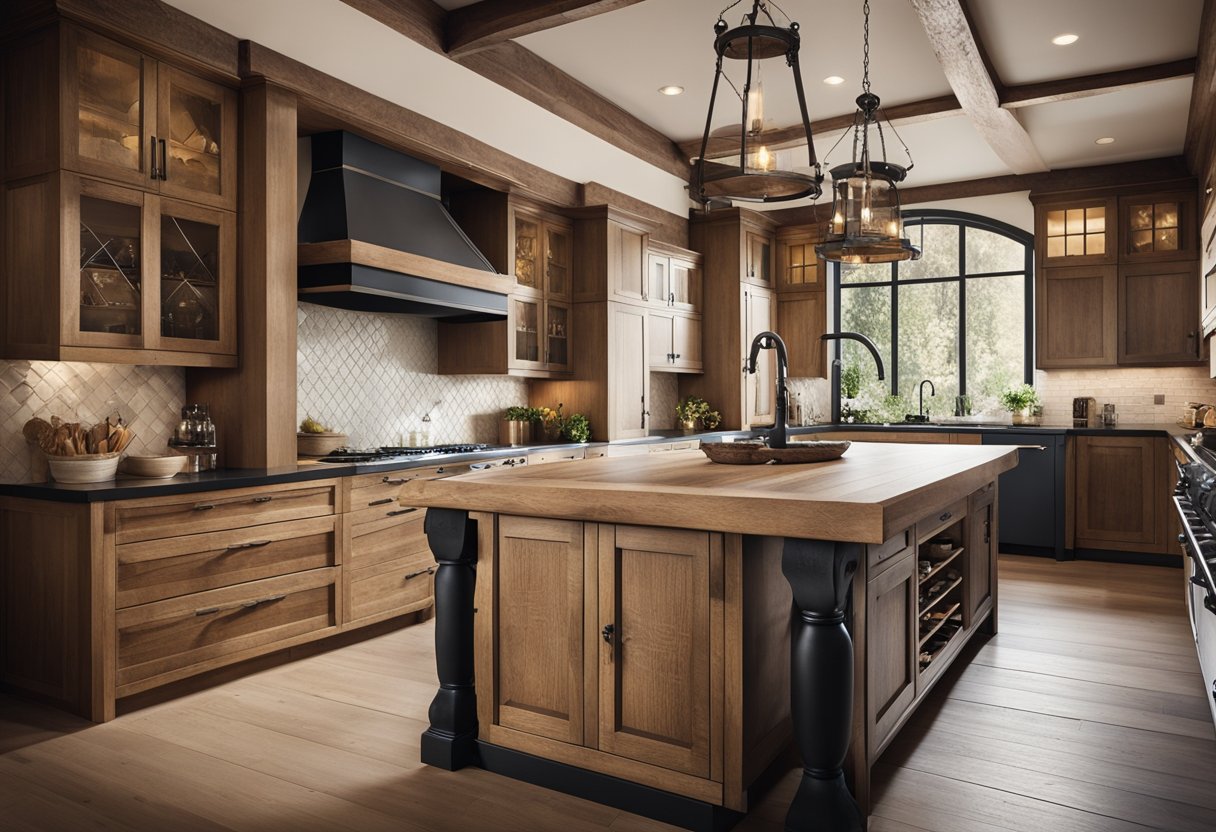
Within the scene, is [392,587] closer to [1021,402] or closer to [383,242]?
[383,242]

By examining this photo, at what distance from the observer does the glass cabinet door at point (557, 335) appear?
612 cm

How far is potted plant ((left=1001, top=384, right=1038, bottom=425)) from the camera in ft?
24.0

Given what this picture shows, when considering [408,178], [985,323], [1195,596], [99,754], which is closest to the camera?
[99,754]

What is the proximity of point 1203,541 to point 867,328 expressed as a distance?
6.07 m

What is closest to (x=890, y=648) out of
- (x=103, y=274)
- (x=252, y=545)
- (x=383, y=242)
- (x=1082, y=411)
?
(x=252, y=545)

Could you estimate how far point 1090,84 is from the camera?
211 inches

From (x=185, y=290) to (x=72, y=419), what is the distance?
722mm

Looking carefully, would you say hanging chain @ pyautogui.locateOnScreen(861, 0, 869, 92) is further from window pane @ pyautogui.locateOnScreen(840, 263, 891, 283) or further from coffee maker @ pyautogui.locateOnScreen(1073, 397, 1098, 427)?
coffee maker @ pyautogui.locateOnScreen(1073, 397, 1098, 427)

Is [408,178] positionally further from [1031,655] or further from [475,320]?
[1031,655]

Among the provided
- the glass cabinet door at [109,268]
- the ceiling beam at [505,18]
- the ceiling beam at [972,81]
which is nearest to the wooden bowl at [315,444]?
the glass cabinet door at [109,268]

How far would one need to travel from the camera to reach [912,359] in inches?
321

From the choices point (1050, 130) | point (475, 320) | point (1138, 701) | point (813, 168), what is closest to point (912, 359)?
point (1050, 130)

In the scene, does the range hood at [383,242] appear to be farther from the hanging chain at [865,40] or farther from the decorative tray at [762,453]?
the hanging chain at [865,40]

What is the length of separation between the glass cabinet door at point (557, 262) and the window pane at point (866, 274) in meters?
3.46
